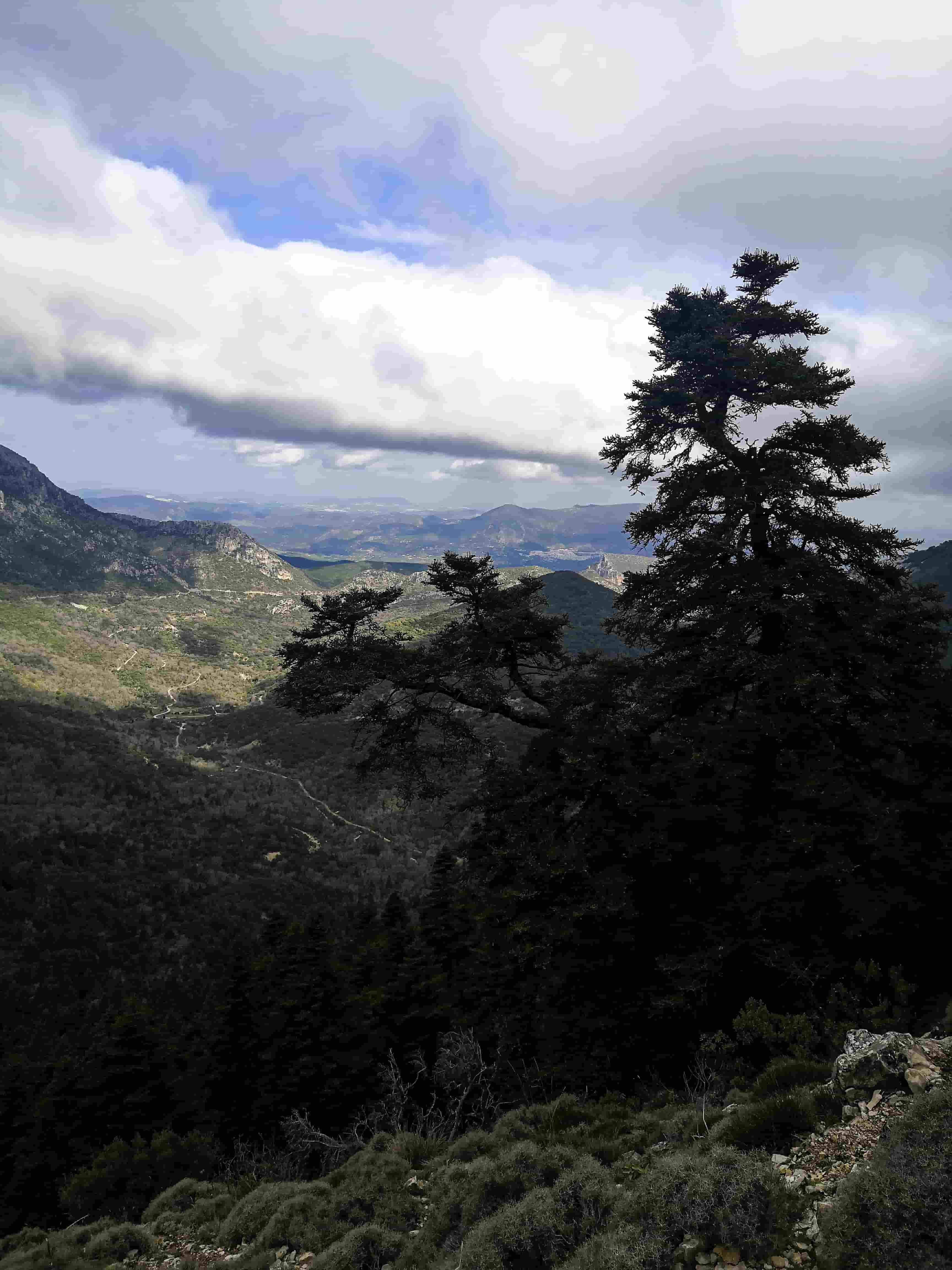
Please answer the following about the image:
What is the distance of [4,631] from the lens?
19775 cm

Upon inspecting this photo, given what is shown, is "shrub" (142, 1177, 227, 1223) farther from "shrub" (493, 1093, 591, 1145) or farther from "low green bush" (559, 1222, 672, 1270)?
"low green bush" (559, 1222, 672, 1270)

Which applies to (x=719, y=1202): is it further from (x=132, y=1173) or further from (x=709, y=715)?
(x=132, y=1173)

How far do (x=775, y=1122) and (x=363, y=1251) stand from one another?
19.4 feet

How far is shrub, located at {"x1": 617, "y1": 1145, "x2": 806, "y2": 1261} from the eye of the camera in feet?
16.9

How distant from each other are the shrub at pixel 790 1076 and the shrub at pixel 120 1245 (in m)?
11.6

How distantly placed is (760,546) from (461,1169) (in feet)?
46.8

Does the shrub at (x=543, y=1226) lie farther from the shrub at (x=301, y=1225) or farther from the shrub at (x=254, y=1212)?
the shrub at (x=254, y=1212)

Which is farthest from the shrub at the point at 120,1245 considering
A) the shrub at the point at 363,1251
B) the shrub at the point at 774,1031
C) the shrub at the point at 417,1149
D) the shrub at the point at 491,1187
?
the shrub at the point at 774,1031

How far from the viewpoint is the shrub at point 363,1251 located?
26.2ft

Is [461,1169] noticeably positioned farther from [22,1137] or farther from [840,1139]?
[22,1137]

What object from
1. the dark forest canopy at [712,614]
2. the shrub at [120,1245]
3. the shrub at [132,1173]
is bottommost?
the shrub at [132,1173]

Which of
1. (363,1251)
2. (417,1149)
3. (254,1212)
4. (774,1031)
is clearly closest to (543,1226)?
(363,1251)

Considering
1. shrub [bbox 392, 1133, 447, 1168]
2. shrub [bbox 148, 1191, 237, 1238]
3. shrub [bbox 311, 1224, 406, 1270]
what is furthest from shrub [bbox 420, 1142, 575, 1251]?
shrub [bbox 148, 1191, 237, 1238]

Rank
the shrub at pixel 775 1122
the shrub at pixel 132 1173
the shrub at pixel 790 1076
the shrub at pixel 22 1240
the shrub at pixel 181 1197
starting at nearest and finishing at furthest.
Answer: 1. the shrub at pixel 775 1122
2. the shrub at pixel 790 1076
3. the shrub at pixel 181 1197
4. the shrub at pixel 22 1240
5. the shrub at pixel 132 1173
